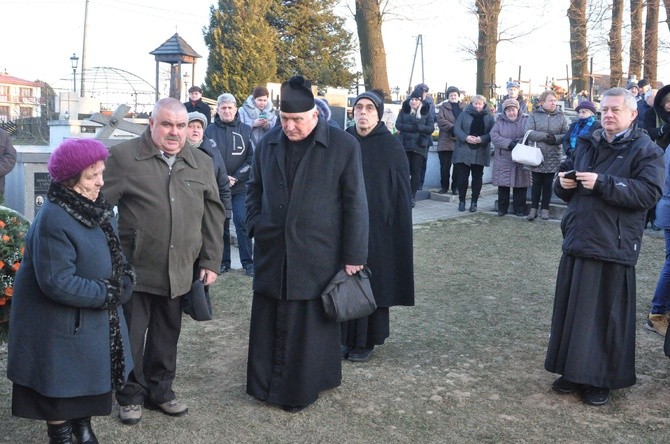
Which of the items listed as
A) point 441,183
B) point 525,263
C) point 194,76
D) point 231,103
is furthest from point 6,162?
point 194,76

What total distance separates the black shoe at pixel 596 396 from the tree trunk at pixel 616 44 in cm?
1828

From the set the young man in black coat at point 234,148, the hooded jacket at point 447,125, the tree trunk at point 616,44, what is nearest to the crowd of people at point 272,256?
the young man in black coat at point 234,148

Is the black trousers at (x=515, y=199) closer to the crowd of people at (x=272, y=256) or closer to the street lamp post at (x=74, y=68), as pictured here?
the crowd of people at (x=272, y=256)

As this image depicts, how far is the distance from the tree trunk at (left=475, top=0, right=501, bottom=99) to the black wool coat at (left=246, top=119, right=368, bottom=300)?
16.7m

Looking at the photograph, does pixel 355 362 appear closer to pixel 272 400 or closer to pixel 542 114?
pixel 272 400

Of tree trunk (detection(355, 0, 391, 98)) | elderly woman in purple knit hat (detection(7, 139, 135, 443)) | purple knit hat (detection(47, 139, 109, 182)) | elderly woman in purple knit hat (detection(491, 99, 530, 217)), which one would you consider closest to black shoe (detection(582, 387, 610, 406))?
elderly woman in purple knit hat (detection(7, 139, 135, 443))

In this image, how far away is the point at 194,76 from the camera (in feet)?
75.7

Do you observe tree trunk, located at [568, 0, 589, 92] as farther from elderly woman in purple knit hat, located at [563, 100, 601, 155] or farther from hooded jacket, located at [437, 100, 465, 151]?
elderly woman in purple knit hat, located at [563, 100, 601, 155]

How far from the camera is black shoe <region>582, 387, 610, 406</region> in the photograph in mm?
4879

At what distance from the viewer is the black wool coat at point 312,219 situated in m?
4.72

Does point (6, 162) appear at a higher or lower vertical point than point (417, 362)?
higher

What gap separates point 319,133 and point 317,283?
903 mm

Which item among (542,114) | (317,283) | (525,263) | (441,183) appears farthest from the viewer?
(441,183)

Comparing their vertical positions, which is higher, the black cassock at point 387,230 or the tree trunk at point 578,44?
the tree trunk at point 578,44
